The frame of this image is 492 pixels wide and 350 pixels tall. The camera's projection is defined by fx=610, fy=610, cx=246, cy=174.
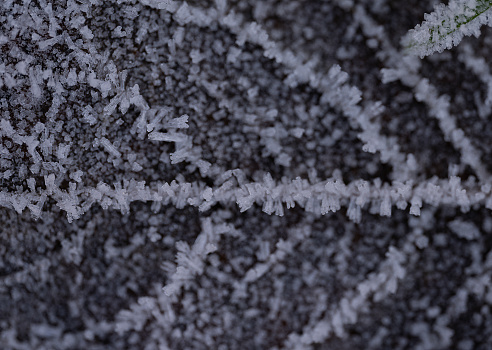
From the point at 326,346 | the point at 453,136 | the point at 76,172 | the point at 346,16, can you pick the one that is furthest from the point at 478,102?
the point at 76,172

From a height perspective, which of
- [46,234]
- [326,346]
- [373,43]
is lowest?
[326,346]

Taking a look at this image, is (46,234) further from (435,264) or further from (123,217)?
(435,264)

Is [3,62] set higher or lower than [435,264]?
higher

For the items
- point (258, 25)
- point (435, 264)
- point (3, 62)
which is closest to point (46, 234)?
point (3, 62)

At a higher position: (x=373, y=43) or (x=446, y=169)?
(x=373, y=43)

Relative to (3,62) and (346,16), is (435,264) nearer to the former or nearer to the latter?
(346,16)

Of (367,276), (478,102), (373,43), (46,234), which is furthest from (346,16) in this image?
(46,234)

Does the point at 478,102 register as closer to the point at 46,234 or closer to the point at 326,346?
the point at 326,346
